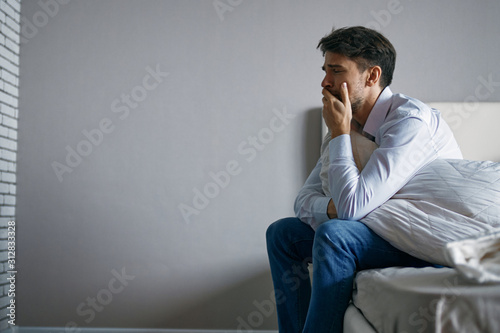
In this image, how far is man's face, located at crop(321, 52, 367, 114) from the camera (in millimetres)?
1766

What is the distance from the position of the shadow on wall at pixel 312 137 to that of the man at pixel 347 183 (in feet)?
2.99

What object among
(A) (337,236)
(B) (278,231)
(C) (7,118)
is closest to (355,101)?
(B) (278,231)

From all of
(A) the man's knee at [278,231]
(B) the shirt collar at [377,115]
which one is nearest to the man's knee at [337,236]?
(A) the man's knee at [278,231]

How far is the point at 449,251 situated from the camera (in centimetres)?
86

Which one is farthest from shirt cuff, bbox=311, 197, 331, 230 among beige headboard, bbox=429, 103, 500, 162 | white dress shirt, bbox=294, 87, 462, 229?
beige headboard, bbox=429, 103, 500, 162

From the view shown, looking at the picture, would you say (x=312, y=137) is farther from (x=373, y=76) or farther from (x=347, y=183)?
(x=347, y=183)

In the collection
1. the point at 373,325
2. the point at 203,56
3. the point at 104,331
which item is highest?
the point at 203,56

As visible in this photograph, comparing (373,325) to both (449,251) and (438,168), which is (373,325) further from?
(438,168)

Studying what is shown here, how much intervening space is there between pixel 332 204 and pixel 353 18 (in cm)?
163

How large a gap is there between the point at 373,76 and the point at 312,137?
1.03 m

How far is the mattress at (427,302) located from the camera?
83 cm

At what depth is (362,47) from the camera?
1.76m

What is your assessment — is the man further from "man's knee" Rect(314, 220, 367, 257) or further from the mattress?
the mattress

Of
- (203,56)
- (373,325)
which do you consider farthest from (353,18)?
(373,325)
